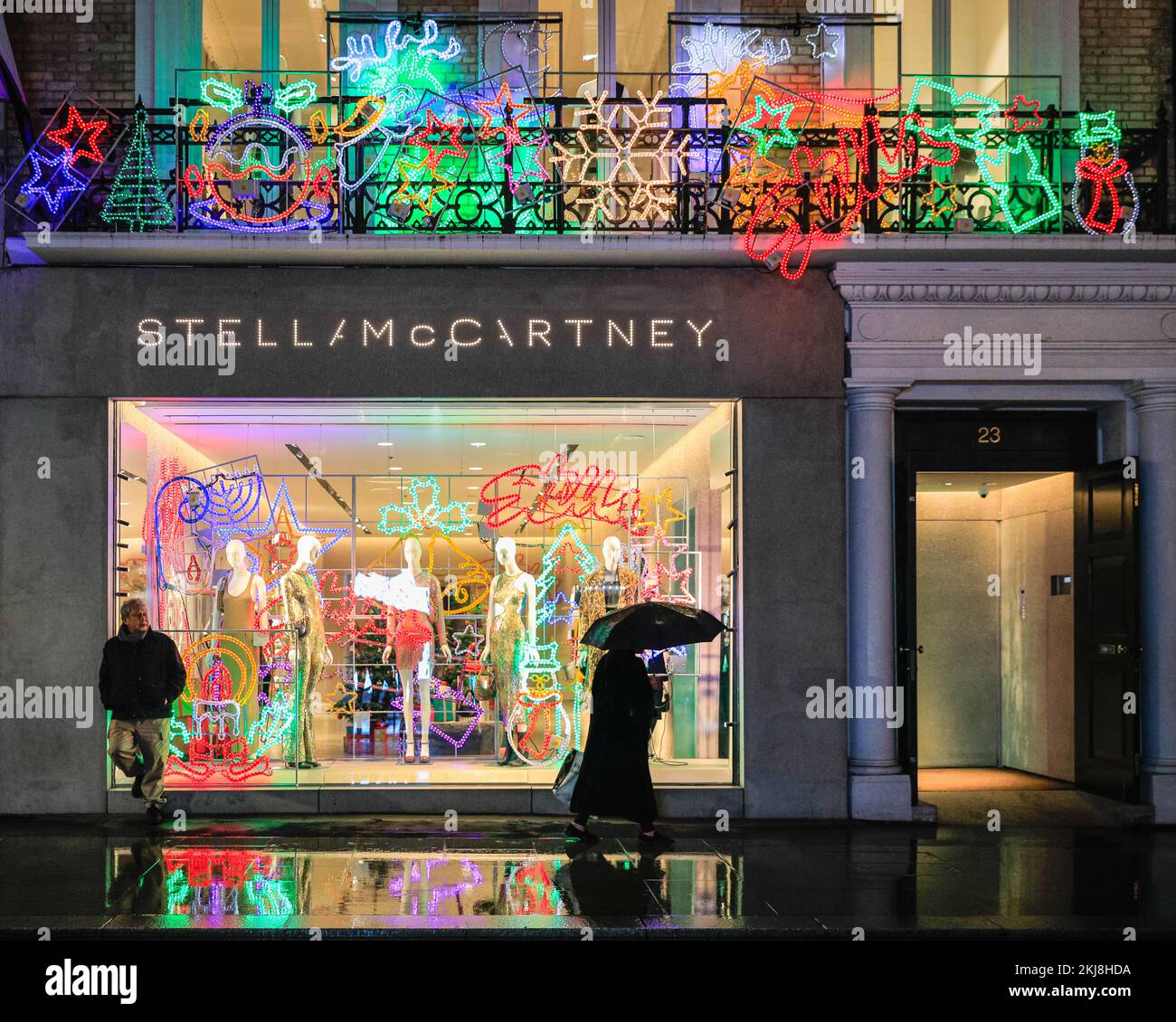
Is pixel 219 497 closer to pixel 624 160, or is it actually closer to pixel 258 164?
pixel 258 164

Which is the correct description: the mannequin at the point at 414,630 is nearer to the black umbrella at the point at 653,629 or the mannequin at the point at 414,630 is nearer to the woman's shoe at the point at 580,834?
the woman's shoe at the point at 580,834

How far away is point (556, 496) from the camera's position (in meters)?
12.4

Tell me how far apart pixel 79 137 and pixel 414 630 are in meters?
5.37

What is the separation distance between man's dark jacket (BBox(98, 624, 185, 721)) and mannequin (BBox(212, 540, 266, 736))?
1070mm

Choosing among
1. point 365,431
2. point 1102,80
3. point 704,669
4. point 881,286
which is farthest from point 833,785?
point 1102,80

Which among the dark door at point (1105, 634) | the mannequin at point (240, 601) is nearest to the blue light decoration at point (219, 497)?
the mannequin at point (240, 601)

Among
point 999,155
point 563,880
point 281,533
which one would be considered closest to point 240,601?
point 281,533

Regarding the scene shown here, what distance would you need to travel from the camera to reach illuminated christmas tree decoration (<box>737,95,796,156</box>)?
1187 cm

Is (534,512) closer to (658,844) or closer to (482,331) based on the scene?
(482,331)

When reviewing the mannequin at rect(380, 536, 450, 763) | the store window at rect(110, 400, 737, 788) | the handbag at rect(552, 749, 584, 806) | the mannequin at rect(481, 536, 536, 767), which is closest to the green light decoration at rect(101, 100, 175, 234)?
the store window at rect(110, 400, 737, 788)

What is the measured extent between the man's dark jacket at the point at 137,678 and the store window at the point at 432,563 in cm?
97

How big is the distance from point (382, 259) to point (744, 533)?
415cm

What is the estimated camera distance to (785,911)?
8102 mm

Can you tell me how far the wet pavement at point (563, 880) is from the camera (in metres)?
7.72
